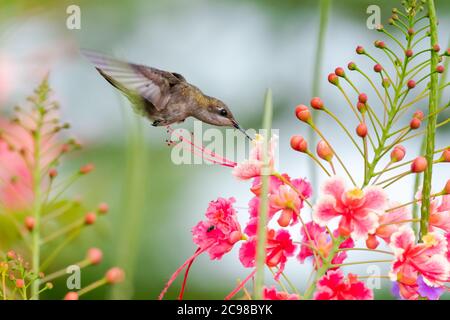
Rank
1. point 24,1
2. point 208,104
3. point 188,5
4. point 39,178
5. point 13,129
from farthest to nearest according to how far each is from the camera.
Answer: point 188,5 < point 24,1 < point 13,129 < point 208,104 < point 39,178

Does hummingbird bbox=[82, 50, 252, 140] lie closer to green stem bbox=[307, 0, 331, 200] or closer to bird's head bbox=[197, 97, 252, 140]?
bird's head bbox=[197, 97, 252, 140]

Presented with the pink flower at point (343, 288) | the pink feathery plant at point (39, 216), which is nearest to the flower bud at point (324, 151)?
the pink flower at point (343, 288)

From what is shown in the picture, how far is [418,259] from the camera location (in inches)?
25.0

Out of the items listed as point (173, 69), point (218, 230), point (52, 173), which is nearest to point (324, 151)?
point (218, 230)

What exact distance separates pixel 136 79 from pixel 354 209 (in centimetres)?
→ 48

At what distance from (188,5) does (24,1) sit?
127 centimetres


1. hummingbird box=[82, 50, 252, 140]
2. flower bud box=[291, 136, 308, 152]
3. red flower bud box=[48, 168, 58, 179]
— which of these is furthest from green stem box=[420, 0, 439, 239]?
hummingbird box=[82, 50, 252, 140]

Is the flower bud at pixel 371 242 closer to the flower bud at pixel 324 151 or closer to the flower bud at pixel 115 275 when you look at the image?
the flower bud at pixel 324 151

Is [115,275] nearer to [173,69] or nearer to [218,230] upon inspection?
[218,230]

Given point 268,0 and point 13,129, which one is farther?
point 268,0

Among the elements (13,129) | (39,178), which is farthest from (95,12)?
(39,178)
